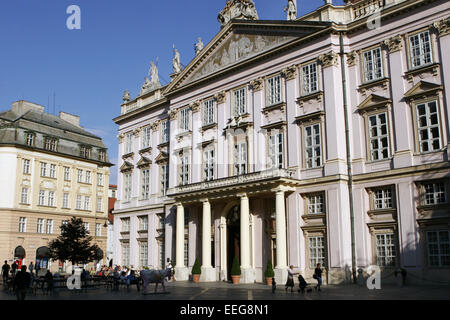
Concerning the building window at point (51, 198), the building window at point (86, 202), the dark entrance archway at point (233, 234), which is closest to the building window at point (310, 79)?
the dark entrance archway at point (233, 234)

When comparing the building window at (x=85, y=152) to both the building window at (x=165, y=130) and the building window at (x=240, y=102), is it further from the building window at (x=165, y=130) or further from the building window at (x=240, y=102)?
the building window at (x=240, y=102)

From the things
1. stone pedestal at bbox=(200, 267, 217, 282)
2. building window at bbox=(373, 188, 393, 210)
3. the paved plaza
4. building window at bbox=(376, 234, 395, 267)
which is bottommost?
the paved plaza

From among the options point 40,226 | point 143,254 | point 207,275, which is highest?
point 40,226

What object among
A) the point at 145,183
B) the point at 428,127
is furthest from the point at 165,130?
the point at 428,127

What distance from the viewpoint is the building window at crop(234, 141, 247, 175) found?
1459 inches

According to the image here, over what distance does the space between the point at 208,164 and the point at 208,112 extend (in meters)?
4.40

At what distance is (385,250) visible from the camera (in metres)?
29.2

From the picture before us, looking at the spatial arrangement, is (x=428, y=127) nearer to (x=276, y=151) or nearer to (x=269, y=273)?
(x=276, y=151)

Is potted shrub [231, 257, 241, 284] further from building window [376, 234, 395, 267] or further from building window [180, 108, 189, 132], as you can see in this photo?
building window [180, 108, 189, 132]

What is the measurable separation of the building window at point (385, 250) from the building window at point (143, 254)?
23.6 meters

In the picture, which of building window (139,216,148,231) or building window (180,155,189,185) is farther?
building window (139,216,148,231)

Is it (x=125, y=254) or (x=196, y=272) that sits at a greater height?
(x=125, y=254)

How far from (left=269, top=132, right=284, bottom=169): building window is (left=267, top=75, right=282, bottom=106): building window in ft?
8.22

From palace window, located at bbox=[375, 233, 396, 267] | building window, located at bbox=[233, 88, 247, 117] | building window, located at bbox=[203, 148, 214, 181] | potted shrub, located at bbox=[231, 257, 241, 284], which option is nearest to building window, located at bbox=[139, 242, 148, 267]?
building window, located at bbox=[203, 148, 214, 181]
